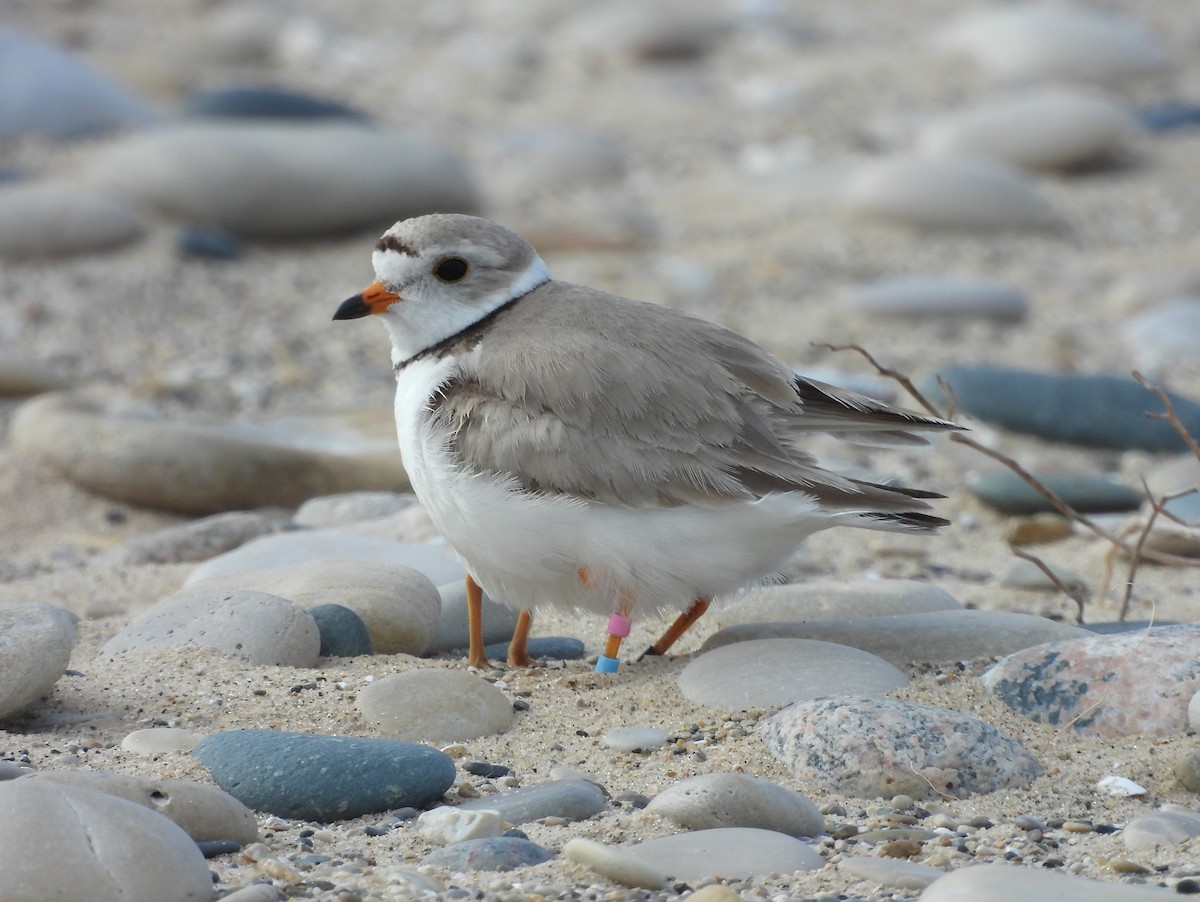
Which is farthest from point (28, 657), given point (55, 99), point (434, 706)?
point (55, 99)

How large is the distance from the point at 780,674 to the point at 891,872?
82 cm

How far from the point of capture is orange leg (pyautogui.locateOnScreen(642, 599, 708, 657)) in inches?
143

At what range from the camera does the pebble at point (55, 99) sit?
371 inches

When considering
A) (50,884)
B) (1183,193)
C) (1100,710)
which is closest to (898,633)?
(1100,710)

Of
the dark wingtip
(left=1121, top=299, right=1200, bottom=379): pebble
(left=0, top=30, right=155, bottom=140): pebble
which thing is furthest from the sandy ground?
the dark wingtip

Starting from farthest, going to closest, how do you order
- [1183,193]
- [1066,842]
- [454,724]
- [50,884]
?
[1183,193]
[454,724]
[1066,842]
[50,884]

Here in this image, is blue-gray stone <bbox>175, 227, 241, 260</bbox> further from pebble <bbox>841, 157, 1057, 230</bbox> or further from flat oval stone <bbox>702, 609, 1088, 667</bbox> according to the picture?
flat oval stone <bbox>702, 609, 1088, 667</bbox>

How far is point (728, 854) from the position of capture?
2746 mm

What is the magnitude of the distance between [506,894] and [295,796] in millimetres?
545

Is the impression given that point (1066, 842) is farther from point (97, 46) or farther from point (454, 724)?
point (97, 46)

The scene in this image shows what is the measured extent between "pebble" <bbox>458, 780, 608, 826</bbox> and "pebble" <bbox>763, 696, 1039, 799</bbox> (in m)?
0.44

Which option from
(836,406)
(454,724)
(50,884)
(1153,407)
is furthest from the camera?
(1153,407)

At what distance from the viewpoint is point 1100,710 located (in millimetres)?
3344

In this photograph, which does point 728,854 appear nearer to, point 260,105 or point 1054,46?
point 260,105
